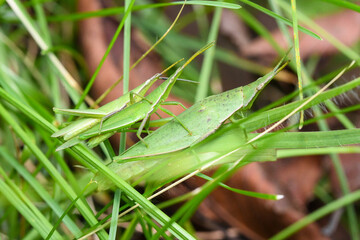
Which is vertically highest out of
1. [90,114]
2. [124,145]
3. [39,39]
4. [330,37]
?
[39,39]

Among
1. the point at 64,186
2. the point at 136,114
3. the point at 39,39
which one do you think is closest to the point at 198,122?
the point at 136,114

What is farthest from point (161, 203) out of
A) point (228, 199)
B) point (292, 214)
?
point (292, 214)

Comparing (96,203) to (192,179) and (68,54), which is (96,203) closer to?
(192,179)

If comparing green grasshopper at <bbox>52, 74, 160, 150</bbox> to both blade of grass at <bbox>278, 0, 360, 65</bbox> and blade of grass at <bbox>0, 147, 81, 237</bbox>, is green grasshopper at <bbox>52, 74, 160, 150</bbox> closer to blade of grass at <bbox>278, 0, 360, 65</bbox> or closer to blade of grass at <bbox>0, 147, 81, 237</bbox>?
blade of grass at <bbox>0, 147, 81, 237</bbox>

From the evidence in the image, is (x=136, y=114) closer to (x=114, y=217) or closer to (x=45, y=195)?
(x=114, y=217)

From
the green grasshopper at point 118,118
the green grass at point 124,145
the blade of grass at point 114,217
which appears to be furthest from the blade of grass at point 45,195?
the green grasshopper at point 118,118

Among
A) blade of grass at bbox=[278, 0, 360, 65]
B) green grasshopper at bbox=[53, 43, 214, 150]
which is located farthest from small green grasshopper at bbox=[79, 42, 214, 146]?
blade of grass at bbox=[278, 0, 360, 65]
